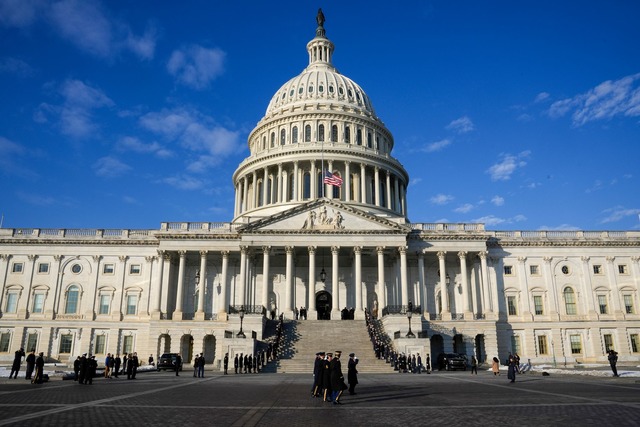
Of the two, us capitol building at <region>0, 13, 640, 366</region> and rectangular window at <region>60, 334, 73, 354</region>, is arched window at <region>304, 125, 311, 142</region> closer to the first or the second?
us capitol building at <region>0, 13, 640, 366</region>

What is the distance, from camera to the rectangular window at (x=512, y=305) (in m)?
62.5

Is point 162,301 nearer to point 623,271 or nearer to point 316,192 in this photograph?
point 316,192

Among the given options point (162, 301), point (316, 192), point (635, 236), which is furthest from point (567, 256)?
point (162, 301)

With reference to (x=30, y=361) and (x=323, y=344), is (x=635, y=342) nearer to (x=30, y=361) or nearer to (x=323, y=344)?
(x=323, y=344)

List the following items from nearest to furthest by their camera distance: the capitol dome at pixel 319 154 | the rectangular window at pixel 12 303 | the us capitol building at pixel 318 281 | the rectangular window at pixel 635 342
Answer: the us capitol building at pixel 318 281 → the rectangular window at pixel 635 342 → the rectangular window at pixel 12 303 → the capitol dome at pixel 319 154

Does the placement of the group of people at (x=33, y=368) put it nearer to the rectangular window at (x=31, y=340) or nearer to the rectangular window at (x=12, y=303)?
the rectangular window at (x=31, y=340)

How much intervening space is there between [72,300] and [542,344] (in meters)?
57.2

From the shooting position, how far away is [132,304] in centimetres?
6306

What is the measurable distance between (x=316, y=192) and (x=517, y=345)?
3388 centimetres

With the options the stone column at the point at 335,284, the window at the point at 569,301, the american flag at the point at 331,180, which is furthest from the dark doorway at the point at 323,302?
the window at the point at 569,301

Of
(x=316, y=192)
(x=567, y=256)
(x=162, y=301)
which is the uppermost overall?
(x=316, y=192)

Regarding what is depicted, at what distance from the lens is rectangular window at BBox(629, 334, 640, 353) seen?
61125 millimetres

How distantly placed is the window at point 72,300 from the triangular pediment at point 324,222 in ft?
74.5

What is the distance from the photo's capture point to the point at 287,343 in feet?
152
